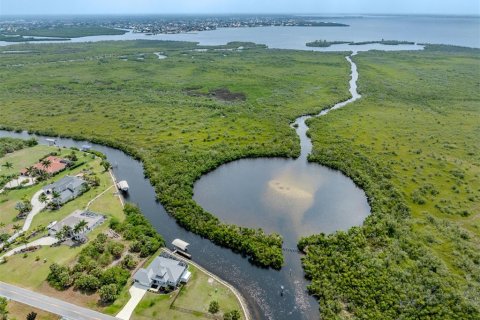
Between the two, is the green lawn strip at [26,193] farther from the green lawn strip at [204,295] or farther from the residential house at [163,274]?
the green lawn strip at [204,295]

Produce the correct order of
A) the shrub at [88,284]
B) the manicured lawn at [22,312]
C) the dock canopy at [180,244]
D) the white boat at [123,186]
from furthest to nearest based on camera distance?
the white boat at [123,186], the dock canopy at [180,244], the shrub at [88,284], the manicured lawn at [22,312]

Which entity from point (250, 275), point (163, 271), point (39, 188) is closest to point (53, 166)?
point (39, 188)

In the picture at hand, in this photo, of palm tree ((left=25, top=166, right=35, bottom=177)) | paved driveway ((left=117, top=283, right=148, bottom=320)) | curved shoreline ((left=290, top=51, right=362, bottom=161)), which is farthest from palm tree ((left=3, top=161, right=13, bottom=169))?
curved shoreline ((left=290, top=51, right=362, bottom=161))

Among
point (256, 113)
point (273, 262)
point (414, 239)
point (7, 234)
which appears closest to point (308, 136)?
point (256, 113)

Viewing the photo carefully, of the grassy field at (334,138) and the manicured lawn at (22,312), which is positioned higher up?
the grassy field at (334,138)

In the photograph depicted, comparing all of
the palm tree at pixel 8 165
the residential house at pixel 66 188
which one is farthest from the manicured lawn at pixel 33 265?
the palm tree at pixel 8 165

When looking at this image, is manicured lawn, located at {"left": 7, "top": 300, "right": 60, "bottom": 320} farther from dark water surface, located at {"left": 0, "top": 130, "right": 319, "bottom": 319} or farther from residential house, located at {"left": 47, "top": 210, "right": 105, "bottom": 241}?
dark water surface, located at {"left": 0, "top": 130, "right": 319, "bottom": 319}

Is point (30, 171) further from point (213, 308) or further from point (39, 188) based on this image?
point (213, 308)

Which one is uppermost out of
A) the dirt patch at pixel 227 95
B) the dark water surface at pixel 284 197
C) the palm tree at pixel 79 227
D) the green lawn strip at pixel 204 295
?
the dirt patch at pixel 227 95
